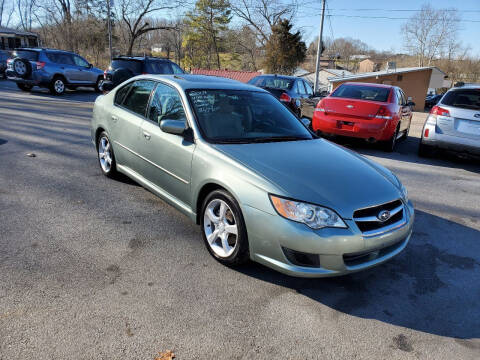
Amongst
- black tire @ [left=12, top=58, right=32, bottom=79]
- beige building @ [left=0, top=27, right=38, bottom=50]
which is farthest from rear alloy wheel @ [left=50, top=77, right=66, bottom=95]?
beige building @ [left=0, top=27, right=38, bottom=50]

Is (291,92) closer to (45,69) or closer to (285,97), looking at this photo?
(285,97)

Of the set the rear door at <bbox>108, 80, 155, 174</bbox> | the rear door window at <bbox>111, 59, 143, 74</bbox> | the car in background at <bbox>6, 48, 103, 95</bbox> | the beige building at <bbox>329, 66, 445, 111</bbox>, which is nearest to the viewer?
the rear door at <bbox>108, 80, 155, 174</bbox>

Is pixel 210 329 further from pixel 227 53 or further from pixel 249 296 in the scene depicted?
pixel 227 53

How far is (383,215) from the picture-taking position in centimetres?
279

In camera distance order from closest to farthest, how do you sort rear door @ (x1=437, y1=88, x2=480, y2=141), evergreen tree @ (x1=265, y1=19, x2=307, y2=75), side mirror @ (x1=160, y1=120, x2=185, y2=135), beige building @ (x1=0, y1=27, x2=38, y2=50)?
side mirror @ (x1=160, y1=120, x2=185, y2=135), rear door @ (x1=437, y1=88, x2=480, y2=141), evergreen tree @ (x1=265, y1=19, x2=307, y2=75), beige building @ (x1=0, y1=27, x2=38, y2=50)

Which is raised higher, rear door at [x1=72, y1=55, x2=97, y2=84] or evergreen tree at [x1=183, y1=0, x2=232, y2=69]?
evergreen tree at [x1=183, y1=0, x2=232, y2=69]

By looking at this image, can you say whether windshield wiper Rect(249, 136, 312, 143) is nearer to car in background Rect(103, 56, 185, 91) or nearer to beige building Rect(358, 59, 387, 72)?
car in background Rect(103, 56, 185, 91)

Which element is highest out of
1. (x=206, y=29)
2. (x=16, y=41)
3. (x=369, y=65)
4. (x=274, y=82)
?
(x=206, y=29)

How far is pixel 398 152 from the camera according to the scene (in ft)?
28.1

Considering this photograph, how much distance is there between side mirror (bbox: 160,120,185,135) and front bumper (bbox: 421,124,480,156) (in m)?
5.80

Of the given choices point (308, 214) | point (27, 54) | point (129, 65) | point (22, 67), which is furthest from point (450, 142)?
point (27, 54)

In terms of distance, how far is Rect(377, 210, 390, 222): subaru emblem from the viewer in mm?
2775

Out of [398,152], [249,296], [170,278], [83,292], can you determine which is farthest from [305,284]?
[398,152]

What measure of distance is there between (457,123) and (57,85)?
44.2 ft
